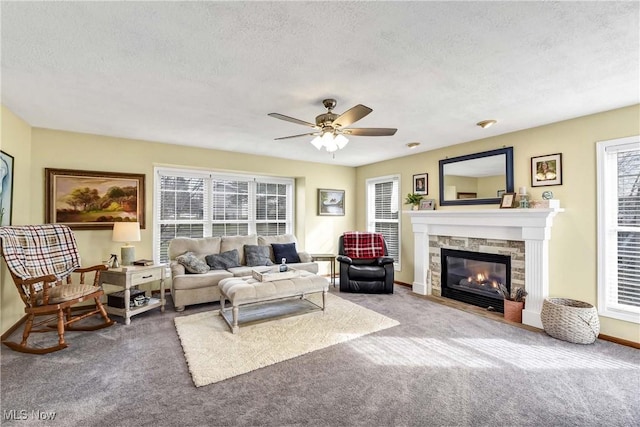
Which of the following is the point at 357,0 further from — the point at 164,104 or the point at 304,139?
the point at 304,139

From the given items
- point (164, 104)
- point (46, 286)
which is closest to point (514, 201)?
point (164, 104)

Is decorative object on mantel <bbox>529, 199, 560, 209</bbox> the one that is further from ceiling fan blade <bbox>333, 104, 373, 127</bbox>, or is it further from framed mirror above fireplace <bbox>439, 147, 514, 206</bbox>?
ceiling fan blade <bbox>333, 104, 373, 127</bbox>

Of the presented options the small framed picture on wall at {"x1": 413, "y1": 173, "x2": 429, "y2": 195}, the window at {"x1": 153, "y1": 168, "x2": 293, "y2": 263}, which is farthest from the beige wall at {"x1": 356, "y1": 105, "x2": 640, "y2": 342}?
the window at {"x1": 153, "y1": 168, "x2": 293, "y2": 263}

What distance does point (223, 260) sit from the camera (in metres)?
4.48

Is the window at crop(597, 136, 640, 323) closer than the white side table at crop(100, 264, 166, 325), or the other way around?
the window at crop(597, 136, 640, 323)

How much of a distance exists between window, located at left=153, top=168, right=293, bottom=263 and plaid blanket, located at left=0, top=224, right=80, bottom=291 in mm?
1300

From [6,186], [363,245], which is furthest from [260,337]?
[6,186]

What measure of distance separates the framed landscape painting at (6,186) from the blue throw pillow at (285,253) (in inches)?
129

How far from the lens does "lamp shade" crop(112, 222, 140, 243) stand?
12.3ft

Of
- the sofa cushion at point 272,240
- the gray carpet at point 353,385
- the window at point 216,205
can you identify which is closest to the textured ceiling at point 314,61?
the window at point 216,205

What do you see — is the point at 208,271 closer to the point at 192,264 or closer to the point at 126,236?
the point at 192,264

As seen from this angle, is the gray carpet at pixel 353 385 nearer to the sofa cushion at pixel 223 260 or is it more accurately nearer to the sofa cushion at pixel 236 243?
the sofa cushion at pixel 223 260

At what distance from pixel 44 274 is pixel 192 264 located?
1509 mm

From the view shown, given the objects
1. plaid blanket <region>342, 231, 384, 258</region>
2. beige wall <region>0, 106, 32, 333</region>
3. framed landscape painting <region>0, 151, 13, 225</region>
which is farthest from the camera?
plaid blanket <region>342, 231, 384, 258</region>
